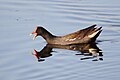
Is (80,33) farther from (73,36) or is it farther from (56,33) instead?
(56,33)

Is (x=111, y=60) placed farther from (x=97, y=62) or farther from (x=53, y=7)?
(x=53, y=7)

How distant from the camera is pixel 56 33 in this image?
16.8 m

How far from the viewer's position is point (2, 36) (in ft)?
52.7

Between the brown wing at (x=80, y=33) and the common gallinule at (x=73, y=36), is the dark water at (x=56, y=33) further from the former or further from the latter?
the brown wing at (x=80, y=33)

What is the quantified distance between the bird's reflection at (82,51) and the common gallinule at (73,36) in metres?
0.19

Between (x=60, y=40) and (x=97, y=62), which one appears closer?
(x=97, y=62)

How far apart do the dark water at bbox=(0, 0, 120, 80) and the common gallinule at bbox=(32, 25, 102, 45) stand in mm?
238

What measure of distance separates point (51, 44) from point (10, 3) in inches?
148

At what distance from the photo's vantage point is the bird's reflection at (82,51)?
14.5 metres

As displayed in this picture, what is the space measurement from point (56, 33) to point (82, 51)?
5.66 feet

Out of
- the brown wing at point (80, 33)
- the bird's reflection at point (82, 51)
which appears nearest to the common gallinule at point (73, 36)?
the brown wing at point (80, 33)

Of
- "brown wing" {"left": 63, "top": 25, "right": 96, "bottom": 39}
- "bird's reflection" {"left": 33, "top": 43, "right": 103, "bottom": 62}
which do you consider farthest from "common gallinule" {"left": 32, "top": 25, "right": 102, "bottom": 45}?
"bird's reflection" {"left": 33, "top": 43, "right": 103, "bottom": 62}

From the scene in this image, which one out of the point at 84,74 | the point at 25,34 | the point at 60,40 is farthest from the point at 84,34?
the point at 84,74

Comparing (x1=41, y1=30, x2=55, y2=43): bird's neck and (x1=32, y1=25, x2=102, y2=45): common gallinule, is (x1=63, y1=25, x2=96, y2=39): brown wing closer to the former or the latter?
(x1=32, y1=25, x2=102, y2=45): common gallinule
